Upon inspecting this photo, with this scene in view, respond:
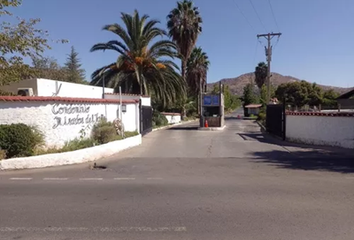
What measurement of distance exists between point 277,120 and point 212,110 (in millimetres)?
9219

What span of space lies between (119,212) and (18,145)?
5560 millimetres

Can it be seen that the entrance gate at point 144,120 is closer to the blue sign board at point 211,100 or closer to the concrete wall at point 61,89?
the concrete wall at point 61,89

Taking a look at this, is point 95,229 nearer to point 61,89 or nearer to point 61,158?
point 61,158

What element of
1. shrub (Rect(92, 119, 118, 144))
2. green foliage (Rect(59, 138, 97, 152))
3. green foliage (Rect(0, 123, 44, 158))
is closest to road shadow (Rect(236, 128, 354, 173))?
shrub (Rect(92, 119, 118, 144))

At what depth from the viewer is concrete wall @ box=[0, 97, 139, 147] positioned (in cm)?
1005

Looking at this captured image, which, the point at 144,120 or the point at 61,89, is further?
the point at 144,120

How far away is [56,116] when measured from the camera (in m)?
11.1

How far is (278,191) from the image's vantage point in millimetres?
6918

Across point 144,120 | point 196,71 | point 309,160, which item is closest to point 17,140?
point 309,160

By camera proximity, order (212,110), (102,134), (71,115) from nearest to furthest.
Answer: (71,115) → (102,134) → (212,110)

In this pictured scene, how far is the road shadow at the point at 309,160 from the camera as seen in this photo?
9.82 m

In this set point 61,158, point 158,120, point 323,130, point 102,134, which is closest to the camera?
point 61,158

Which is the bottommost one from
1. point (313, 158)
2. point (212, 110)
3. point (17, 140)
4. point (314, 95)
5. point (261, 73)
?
point (313, 158)

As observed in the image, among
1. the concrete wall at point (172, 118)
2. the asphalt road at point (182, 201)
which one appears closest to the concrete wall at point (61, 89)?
the asphalt road at point (182, 201)
